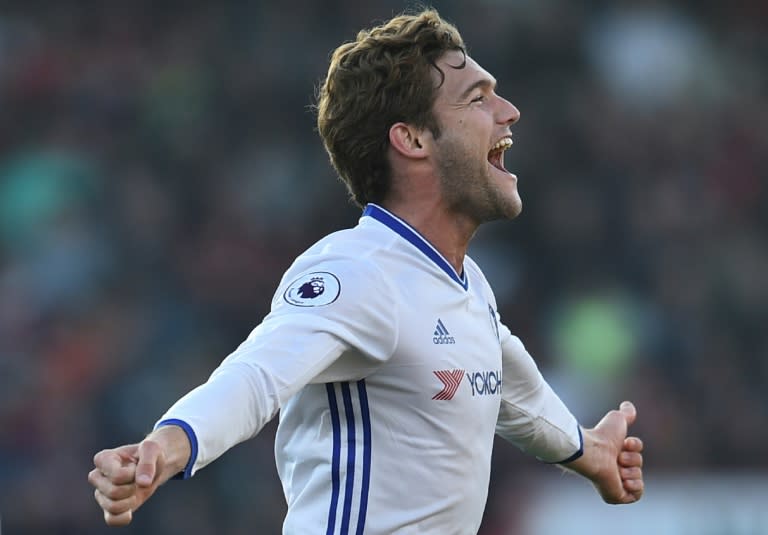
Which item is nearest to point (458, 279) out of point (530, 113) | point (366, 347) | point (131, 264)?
point (366, 347)

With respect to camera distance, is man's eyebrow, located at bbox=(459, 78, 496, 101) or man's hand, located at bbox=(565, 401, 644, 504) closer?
man's eyebrow, located at bbox=(459, 78, 496, 101)

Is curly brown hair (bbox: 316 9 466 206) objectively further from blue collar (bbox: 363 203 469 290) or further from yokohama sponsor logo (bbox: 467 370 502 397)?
yokohama sponsor logo (bbox: 467 370 502 397)

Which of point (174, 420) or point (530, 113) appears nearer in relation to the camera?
point (174, 420)

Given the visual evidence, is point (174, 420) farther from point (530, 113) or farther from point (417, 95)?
point (530, 113)

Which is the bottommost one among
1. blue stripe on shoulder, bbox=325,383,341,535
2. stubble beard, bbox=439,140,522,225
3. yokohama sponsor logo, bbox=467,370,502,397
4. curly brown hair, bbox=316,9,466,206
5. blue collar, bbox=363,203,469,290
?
blue stripe on shoulder, bbox=325,383,341,535

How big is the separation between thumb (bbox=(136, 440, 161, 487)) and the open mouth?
5.01 feet

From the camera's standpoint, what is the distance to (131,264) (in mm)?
10672

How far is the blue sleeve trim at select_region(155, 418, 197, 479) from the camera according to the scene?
110 inches

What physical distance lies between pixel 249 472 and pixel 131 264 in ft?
6.55

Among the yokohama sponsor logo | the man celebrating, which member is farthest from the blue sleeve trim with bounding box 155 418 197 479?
the yokohama sponsor logo

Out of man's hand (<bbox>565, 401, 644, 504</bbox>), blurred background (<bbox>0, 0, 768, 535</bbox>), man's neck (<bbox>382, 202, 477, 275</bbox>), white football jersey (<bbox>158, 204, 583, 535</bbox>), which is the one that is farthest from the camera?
blurred background (<bbox>0, 0, 768, 535</bbox>)

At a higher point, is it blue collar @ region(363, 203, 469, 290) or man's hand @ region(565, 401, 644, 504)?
blue collar @ region(363, 203, 469, 290)

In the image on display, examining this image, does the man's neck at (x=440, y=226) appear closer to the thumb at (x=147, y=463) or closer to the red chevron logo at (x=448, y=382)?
the red chevron logo at (x=448, y=382)

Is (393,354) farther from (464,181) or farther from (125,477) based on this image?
(125,477)
